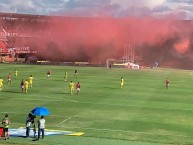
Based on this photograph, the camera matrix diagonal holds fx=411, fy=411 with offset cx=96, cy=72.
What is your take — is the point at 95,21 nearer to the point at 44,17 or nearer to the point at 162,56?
the point at 44,17

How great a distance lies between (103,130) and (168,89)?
23.7m

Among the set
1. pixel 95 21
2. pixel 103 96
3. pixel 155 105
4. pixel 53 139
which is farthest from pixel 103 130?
pixel 95 21

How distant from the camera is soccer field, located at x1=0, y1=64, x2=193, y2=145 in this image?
77.8 ft

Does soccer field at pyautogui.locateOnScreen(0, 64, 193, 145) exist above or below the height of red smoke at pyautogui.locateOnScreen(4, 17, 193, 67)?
below

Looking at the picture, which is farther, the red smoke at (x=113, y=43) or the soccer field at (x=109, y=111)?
the red smoke at (x=113, y=43)

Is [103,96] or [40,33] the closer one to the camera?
[103,96]

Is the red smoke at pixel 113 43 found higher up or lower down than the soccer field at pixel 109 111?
higher up

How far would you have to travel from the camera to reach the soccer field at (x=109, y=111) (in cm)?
2372

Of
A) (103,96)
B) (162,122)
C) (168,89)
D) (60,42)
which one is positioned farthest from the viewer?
(60,42)

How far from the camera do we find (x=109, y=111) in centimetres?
3216

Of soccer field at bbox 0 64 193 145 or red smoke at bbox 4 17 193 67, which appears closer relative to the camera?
soccer field at bbox 0 64 193 145

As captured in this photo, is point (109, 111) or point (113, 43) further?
point (113, 43)

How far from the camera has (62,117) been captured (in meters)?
29.4

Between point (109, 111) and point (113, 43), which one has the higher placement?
point (113, 43)
